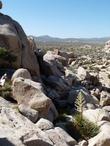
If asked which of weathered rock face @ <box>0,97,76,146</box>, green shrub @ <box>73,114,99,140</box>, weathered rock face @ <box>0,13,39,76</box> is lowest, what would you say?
green shrub @ <box>73,114,99,140</box>

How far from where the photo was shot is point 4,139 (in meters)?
12.8

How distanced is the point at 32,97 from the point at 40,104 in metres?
0.81

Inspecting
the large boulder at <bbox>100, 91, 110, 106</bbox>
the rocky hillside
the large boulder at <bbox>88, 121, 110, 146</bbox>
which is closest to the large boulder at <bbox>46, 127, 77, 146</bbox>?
the rocky hillside

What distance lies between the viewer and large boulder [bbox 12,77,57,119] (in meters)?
19.9

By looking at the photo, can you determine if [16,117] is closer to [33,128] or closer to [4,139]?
[33,128]

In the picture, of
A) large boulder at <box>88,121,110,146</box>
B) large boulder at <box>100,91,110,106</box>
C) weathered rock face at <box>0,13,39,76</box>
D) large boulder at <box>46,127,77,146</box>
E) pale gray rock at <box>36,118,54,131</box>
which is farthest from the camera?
large boulder at <box>100,91,110,106</box>

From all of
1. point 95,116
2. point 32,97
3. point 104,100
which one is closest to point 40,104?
point 32,97

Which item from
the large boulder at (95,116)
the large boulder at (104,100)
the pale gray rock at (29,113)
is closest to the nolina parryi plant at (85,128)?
the large boulder at (95,116)

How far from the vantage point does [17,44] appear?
30.1 metres

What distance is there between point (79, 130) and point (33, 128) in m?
3.17

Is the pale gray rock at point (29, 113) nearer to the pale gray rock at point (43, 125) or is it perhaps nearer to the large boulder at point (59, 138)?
the pale gray rock at point (43, 125)

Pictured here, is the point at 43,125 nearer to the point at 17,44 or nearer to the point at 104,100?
the point at 17,44

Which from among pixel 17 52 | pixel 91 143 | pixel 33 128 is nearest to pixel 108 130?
pixel 91 143

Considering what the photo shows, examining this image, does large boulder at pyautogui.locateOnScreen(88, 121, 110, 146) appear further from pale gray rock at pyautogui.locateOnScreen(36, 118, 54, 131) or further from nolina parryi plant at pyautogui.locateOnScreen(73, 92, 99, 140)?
pale gray rock at pyautogui.locateOnScreen(36, 118, 54, 131)
